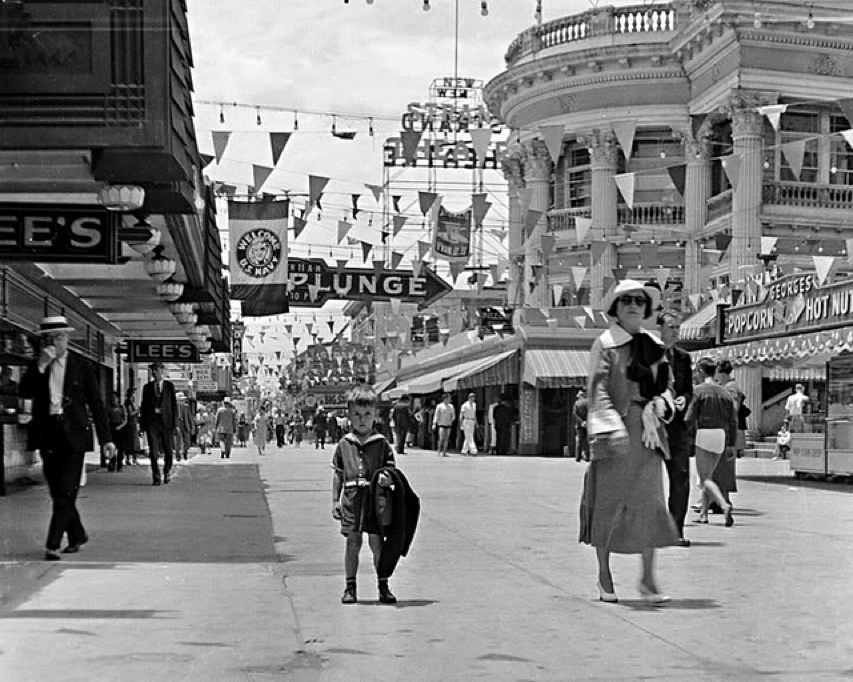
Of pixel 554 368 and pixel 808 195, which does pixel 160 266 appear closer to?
pixel 554 368

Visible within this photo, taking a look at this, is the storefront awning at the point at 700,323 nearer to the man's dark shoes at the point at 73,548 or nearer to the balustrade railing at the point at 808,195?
the balustrade railing at the point at 808,195

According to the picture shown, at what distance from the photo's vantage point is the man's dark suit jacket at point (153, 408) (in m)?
20.0

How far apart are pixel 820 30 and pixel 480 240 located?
63.3ft

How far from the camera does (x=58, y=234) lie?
11.6 metres

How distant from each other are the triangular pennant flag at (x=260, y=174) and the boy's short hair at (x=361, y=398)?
1646 centimetres

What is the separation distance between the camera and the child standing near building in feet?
26.7

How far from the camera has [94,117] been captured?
956 centimetres

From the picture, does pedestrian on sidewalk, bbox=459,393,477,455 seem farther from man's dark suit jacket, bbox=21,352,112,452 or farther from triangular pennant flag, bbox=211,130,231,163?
man's dark suit jacket, bbox=21,352,112,452

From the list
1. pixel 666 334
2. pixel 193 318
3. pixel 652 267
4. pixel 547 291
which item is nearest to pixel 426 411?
pixel 547 291

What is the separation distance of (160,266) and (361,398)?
995 centimetres

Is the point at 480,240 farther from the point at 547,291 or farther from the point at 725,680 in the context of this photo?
the point at 725,680

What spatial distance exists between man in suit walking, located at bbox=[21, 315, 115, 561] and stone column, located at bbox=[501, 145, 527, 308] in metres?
38.2

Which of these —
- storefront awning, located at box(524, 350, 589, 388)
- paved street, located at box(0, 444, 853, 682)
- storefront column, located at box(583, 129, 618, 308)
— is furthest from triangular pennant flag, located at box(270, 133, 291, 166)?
storefront column, located at box(583, 129, 618, 308)

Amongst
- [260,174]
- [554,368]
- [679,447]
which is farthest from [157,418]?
[554,368]
